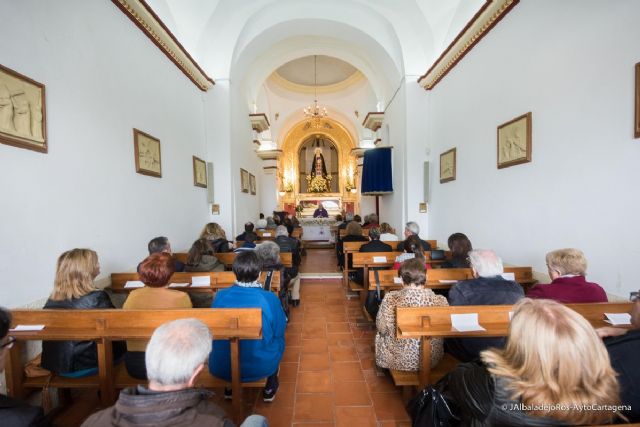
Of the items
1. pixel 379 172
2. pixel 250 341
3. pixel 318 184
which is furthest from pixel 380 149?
pixel 318 184

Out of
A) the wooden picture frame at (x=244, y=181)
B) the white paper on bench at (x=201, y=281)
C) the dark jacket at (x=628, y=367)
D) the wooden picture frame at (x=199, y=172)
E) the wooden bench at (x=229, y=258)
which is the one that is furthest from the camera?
the wooden picture frame at (x=244, y=181)

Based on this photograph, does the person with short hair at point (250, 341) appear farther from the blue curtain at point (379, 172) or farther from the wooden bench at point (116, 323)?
the blue curtain at point (379, 172)

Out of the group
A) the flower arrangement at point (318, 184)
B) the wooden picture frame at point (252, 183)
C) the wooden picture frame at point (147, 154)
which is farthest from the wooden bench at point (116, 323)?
the flower arrangement at point (318, 184)

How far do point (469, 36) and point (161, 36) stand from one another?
442 cm

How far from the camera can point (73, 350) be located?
1.84 meters

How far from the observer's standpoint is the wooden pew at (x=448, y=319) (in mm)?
1723

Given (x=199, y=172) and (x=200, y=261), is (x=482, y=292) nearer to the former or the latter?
(x=200, y=261)

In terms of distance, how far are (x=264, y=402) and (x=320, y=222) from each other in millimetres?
7850

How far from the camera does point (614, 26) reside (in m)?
2.29

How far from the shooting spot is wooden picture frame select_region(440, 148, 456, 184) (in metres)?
5.02

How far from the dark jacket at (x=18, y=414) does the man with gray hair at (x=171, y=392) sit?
302 millimetres

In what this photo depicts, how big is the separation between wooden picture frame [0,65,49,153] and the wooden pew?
288 centimetres

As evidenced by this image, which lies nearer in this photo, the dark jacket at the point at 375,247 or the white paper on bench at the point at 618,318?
the white paper on bench at the point at 618,318

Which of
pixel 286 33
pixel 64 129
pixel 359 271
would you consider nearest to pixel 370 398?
pixel 359 271
